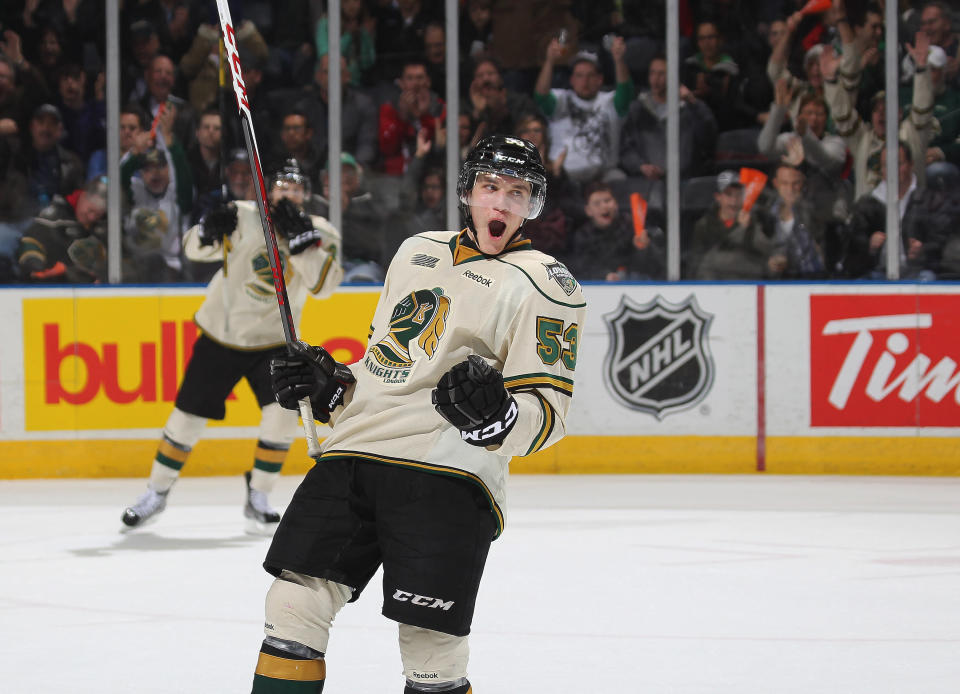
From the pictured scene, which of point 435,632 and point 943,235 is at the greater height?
point 943,235

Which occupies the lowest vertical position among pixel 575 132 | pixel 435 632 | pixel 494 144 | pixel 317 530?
pixel 435 632

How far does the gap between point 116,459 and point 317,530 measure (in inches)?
176

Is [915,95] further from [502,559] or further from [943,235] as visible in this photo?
[502,559]

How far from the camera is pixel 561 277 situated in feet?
6.34

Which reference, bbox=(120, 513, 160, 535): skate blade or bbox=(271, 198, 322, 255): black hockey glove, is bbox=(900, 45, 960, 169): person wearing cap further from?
bbox=(120, 513, 160, 535): skate blade

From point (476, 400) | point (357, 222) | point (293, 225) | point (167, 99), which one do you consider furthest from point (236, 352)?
point (476, 400)

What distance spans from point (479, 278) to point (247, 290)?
297cm

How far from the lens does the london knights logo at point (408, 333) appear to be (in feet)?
6.30

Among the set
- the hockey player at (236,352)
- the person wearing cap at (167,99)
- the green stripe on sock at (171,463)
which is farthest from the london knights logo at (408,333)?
the person wearing cap at (167,99)

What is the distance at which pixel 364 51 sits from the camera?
6742 mm

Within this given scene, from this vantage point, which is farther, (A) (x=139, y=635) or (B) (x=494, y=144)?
(A) (x=139, y=635)

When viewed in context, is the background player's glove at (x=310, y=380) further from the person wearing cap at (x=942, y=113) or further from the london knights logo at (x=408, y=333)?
the person wearing cap at (x=942, y=113)

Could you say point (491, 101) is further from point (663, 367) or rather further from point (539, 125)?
point (663, 367)

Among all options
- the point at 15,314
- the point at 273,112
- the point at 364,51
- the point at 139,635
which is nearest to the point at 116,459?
the point at 15,314
